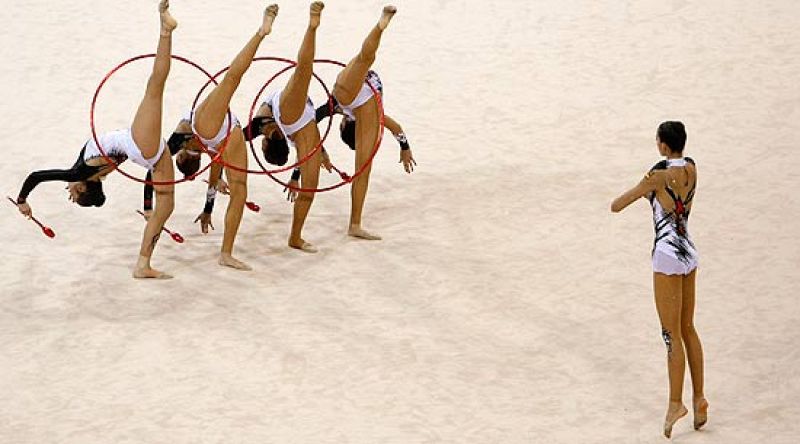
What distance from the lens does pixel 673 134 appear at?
22.5ft

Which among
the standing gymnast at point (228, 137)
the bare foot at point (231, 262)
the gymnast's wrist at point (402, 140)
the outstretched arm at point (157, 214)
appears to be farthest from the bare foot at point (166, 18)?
the gymnast's wrist at point (402, 140)

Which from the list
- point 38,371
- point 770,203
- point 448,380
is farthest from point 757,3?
point 38,371

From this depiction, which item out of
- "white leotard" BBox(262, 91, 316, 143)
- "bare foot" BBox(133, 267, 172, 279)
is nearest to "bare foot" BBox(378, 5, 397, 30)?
"white leotard" BBox(262, 91, 316, 143)

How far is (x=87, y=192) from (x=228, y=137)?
0.92 m

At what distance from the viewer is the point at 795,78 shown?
1185 centimetres

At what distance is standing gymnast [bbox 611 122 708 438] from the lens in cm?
688

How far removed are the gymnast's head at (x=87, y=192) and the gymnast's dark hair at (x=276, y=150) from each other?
113 cm

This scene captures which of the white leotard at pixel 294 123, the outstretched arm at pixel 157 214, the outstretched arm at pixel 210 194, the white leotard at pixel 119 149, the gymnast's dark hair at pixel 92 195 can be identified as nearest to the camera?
the white leotard at pixel 119 149

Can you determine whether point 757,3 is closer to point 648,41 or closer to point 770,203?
point 648,41

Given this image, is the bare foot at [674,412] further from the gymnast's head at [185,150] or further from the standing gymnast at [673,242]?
the gymnast's head at [185,150]

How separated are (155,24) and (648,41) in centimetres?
427

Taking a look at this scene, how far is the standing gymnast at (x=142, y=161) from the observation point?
28.2ft

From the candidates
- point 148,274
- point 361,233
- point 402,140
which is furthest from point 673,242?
point 148,274

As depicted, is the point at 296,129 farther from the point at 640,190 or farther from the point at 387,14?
the point at 640,190
